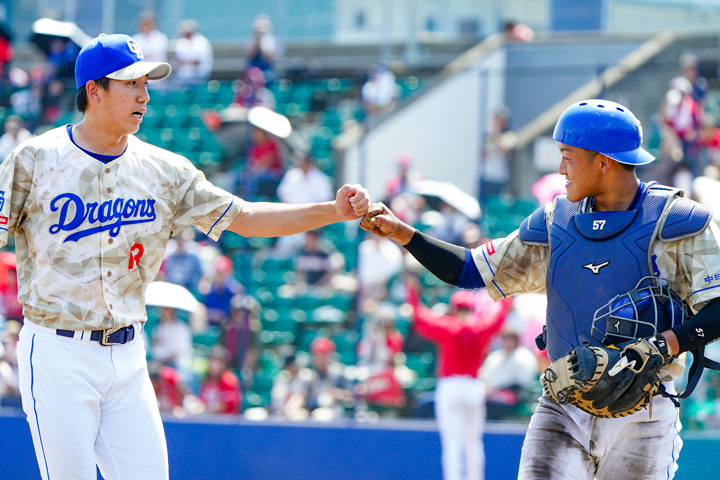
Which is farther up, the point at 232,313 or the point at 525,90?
the point at 525,90

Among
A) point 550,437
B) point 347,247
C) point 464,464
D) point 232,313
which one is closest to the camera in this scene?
point 550,437

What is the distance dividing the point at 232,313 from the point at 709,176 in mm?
4974

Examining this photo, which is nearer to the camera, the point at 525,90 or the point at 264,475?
the point at 264,475

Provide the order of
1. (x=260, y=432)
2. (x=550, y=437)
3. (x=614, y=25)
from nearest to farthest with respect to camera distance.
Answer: (x=550, y=437) → (x=260, y=432) → (x=614, y=25)

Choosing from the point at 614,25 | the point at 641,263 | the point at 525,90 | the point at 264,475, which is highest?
the point at 614,25

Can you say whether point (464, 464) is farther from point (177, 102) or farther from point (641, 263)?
point (177, 102)

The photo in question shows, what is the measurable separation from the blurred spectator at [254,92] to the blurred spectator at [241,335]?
11.1 feet

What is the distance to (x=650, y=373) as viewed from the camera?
3.51 m

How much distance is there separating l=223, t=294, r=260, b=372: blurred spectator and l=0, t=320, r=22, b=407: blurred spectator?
208 cm

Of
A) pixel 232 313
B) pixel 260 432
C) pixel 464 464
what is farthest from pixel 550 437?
pixel 232 313

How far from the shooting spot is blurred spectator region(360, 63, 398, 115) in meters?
12.2

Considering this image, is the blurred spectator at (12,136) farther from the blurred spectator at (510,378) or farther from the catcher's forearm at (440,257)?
the catcher's forearm at (440,257)

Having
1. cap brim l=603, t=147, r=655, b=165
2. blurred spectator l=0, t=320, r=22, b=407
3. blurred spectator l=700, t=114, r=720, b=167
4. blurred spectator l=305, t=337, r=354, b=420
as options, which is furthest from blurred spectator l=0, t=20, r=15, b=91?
cap brim l=603, t=147, r=655, b=165

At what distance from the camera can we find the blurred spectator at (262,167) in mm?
11070
